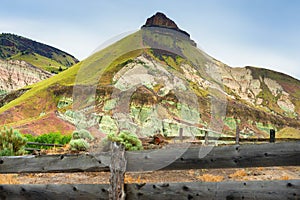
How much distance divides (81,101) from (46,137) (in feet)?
44.5

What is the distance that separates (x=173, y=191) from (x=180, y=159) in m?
0.37

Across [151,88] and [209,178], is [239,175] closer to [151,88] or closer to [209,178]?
[209,178]

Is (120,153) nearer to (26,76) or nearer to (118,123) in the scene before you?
(118,123)

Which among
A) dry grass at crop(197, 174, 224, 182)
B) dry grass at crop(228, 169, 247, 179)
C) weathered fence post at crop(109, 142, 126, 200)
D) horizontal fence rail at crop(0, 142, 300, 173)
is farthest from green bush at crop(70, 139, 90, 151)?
weathered fence post at crop(109, 142, 126, 200)

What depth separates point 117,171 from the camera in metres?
3.95

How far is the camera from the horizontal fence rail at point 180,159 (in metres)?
3.68

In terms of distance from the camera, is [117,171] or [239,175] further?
[239,175]

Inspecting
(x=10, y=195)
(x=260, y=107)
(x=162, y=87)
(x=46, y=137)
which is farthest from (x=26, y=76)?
(x=10, y=195)

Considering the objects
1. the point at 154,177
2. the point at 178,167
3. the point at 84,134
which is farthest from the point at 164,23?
the point at 178,167

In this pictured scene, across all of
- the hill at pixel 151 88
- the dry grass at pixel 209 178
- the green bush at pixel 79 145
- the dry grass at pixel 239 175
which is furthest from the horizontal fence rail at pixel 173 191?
the green bush at pixel 79 145

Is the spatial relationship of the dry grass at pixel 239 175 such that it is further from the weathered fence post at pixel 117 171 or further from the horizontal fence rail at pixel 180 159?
the weathered fence post at pixel 117 171

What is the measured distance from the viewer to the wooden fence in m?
3.62

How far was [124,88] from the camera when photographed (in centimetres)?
878

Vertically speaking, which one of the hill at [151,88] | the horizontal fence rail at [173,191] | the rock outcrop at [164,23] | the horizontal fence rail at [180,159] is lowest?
the horizontal fence rail at [173,191]
